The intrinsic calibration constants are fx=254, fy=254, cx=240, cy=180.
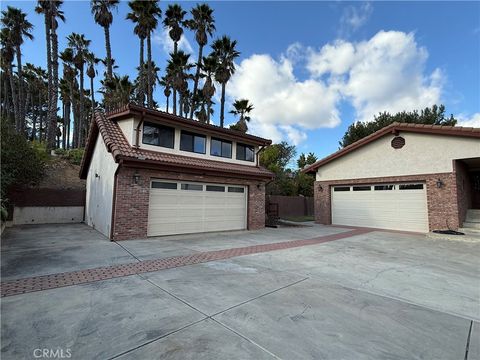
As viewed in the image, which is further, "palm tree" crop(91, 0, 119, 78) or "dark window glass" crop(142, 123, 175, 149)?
"palm tree" crop(91, 0, 119, 78)

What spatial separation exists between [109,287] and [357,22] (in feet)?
48.0

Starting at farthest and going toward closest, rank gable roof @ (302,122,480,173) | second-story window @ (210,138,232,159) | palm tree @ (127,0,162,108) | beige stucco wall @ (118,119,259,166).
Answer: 1. palm tree @ (127,0,162,108)
2. second-story window @ (210,138,232,159)
3. gable roof @ (302,122,480,173)
4. beige stucco wall @ (118,119,259,166)

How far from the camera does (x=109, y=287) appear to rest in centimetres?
437

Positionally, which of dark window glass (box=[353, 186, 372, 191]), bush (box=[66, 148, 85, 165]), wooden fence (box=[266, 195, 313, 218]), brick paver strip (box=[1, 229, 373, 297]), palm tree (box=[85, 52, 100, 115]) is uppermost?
palm tree (box=[85, 52, 100, 115])

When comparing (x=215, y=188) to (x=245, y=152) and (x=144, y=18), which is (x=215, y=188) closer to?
(x=245, y=152)

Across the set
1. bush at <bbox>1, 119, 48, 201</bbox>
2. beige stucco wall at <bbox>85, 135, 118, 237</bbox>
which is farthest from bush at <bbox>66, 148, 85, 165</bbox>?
beige stucco wall at <bbox>85, 135, 118, 237</bbox>

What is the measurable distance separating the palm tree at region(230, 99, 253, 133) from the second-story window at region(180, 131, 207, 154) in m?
14.6

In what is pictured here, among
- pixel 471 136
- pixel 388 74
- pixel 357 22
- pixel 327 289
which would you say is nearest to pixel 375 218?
pixel 471 136

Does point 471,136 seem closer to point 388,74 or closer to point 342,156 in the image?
point 388,74

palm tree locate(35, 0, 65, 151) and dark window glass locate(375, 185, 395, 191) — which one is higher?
palm tree locate(35, 0, 65, 151)

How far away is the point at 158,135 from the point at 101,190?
3.46 metres

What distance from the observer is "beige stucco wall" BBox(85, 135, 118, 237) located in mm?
9516

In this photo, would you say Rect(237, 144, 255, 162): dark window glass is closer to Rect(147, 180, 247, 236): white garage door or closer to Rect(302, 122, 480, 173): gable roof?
Rect(147, 180, 247, 236): white garage door

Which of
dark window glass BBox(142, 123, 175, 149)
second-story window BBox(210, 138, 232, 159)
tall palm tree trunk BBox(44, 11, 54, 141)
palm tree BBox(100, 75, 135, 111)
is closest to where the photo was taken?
dark window glass BBox(142, 123, 175, 149)
